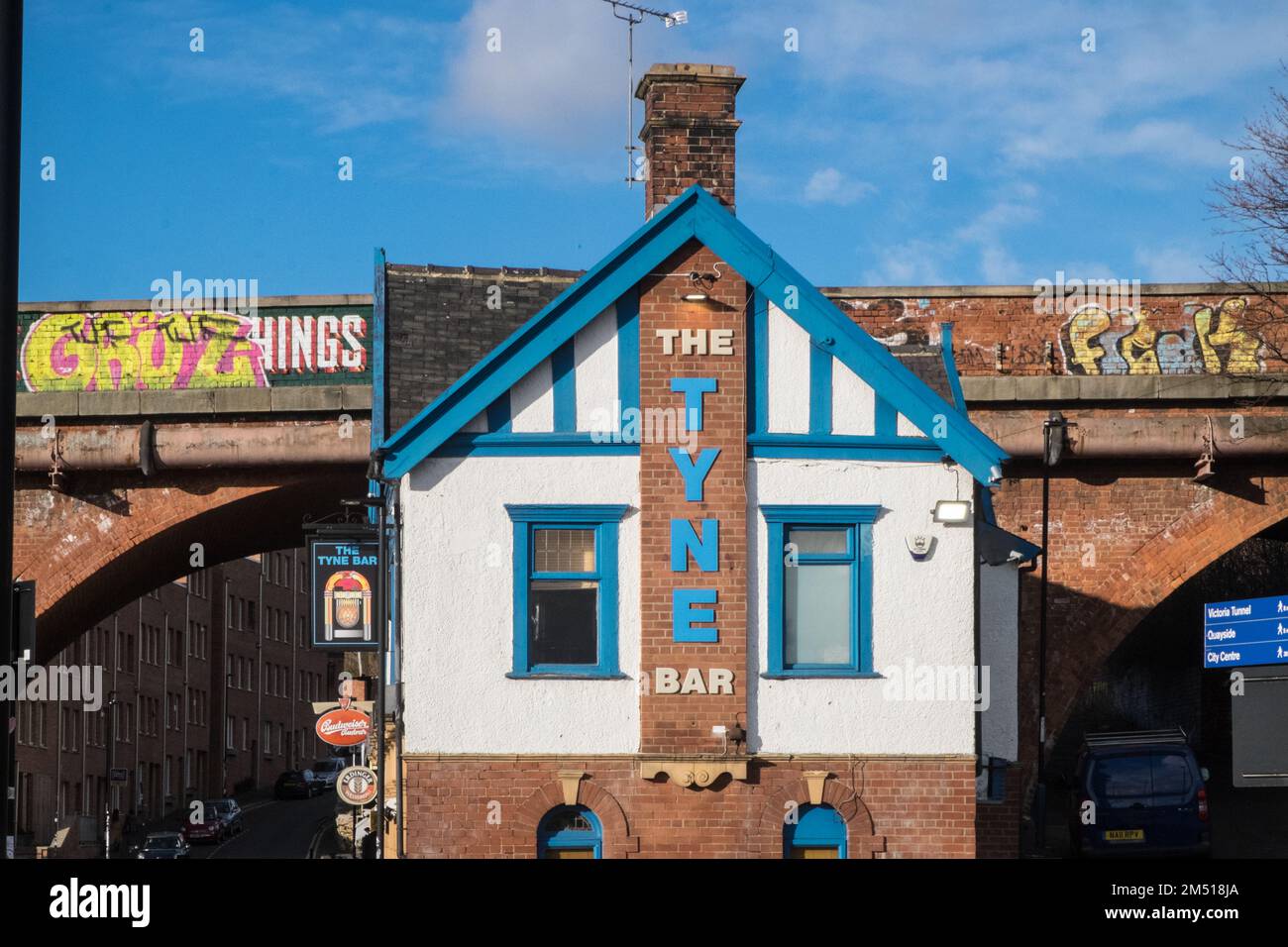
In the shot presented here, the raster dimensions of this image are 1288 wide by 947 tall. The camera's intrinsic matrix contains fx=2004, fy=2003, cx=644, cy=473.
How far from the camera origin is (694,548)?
822 inches

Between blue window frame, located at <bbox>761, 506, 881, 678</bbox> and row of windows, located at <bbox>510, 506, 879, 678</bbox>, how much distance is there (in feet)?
0.03

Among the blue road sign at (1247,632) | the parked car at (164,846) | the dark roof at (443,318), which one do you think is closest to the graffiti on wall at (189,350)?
the dark roof at (443,318)

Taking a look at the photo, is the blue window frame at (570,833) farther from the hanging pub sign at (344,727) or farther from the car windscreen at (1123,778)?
the car windscreen at (1123,778)

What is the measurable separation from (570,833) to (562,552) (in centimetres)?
292

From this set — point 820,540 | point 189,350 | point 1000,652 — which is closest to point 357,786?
point 189,350

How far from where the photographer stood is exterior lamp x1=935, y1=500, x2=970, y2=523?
21047 mm

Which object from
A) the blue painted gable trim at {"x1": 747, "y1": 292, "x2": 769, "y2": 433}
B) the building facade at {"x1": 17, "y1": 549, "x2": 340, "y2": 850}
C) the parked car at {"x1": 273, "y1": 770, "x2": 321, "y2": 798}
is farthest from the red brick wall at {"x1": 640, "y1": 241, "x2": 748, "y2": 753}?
the parked car at {"x1": 273, "y1": 770, "x2": 321, "y2": 798}

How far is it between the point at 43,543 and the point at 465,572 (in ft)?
42.6

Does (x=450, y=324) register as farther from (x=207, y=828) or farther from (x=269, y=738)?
(x=269, y=738)

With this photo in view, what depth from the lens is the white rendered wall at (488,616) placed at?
20.8 meters

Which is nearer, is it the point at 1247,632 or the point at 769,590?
the point at 1247,632

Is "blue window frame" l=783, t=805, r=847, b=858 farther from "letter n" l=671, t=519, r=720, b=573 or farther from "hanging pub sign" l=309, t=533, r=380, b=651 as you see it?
"hanging pub sign" l=309, t=533, r=380, b=651
